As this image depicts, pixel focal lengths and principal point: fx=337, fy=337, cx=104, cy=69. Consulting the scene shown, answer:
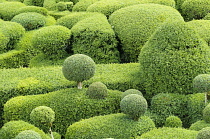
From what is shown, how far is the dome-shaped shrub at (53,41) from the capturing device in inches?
453

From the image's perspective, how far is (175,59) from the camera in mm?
8648

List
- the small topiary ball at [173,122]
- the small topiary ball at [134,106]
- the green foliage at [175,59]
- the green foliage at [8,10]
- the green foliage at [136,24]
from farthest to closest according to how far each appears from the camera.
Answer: the green foliage at [8,10] < the green foliage at [136,24] < the green foliage at [175,59] < the small topiary ball at [173,122] < the small topiary ball at [134,106]

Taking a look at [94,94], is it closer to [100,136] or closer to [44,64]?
[100,136]

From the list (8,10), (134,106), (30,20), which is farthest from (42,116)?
(8,10)

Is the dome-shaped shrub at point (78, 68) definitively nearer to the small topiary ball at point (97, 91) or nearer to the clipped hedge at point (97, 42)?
the small topiary ball at point (97, 91)

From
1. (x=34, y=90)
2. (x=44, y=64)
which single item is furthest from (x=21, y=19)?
(x=34, y=90)

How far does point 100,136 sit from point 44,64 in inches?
194

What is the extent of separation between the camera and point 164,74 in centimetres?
873

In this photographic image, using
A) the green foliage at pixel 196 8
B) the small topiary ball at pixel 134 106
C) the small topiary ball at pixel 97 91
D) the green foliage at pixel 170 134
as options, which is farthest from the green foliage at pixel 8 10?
the green foliage at pixel 170 134

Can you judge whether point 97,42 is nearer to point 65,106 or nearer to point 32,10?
point 65,106

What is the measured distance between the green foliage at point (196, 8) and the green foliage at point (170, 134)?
25.4 ft

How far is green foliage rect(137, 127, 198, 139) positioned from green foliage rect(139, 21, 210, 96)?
1.67 metres

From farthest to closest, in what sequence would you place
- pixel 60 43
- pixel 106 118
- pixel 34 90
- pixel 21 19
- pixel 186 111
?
pixel 21 19, pixel 60 43, pixel 34 90, pixel 186 111, pixel 106 118

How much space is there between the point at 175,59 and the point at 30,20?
8.20 metres
